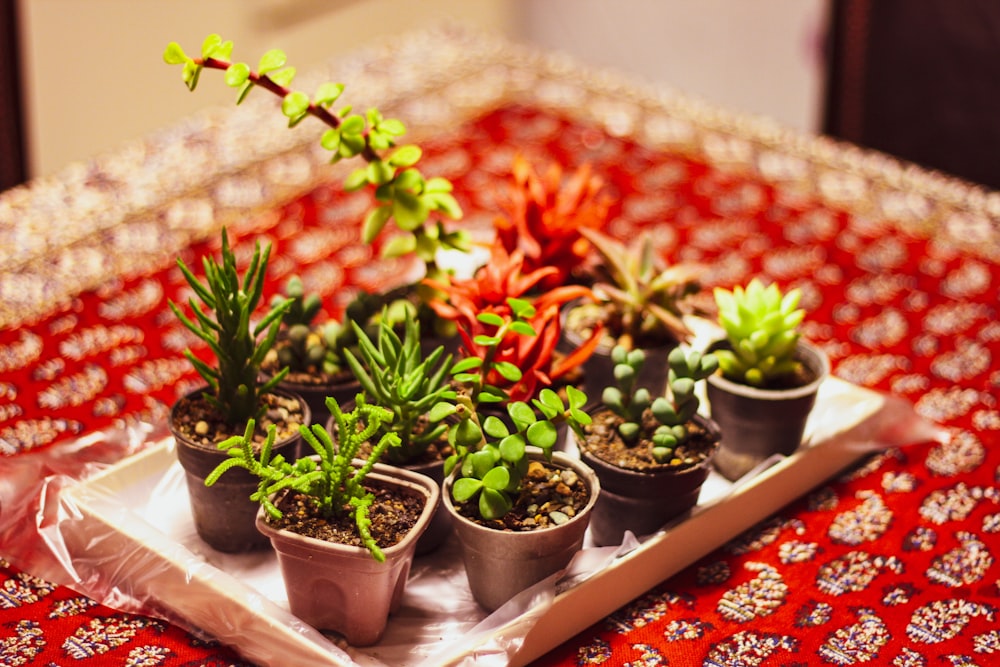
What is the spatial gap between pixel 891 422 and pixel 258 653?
700mm

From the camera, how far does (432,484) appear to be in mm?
949

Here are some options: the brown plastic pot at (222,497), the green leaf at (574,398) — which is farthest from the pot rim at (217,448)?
the green leaf at (574,398)

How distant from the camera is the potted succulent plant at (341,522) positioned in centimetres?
89

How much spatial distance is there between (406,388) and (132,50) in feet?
7.49

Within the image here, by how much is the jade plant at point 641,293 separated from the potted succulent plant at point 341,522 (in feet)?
1.15

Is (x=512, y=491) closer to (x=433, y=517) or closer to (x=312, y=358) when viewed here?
(x=433, y=517)

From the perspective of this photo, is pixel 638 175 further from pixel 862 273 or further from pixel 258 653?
pixel 258 653

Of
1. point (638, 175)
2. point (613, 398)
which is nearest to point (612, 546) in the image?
point (613, 398)

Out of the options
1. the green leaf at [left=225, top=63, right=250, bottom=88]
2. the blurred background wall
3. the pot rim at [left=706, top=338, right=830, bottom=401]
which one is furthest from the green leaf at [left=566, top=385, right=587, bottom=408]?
the blurred background wall

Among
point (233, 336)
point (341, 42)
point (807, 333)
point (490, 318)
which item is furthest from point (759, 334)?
point (341, 42)

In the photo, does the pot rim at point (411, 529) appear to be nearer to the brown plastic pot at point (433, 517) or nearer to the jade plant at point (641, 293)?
the brown plastic pot at point (433, 517)

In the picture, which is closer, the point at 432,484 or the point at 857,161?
the point at 432,484

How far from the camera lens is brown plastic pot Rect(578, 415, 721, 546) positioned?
101 centimetres

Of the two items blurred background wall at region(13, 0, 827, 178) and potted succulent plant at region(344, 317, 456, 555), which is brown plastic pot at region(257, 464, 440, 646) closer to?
potted succulent plant at region(344, 317, 456, 555)
